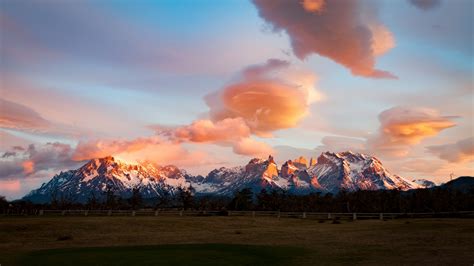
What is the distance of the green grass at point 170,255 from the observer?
27.2 m

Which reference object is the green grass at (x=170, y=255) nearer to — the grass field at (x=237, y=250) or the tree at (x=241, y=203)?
the grass field at (x=237, y=250)

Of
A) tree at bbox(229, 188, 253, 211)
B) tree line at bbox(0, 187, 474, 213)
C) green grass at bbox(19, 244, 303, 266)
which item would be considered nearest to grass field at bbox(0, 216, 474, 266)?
green grass at bbox(19, 244, 303, 266)

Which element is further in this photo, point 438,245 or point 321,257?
point 438,245

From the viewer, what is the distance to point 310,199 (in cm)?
15162

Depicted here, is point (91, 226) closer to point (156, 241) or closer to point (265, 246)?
point (156, 241)

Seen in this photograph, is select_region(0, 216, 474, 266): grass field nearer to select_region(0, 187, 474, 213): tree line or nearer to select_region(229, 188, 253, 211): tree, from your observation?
select_region(229, 188, 253, 211): tree

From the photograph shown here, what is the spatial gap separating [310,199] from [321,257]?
412 ft

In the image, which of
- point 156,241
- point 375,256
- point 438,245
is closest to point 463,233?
point 438,245

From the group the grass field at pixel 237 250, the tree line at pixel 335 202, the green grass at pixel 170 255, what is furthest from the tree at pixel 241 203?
the green grass at pixel 170 255

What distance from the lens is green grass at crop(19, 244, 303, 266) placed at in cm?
2720

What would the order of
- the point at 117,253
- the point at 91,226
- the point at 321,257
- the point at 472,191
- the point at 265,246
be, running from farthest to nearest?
1. the point at 472,191
2. the point at 91,226
3. the point at 265,246
4. the point at 117,253
5. the point at 321,257

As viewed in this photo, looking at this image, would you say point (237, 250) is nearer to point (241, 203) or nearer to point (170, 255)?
point (170, 255)

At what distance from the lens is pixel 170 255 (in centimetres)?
2995

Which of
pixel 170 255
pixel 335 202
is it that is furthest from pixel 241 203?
pixel 170 255
